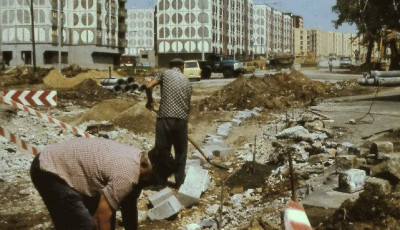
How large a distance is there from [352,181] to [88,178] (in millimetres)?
3884

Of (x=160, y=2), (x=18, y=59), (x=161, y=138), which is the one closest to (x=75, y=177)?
(x=161, y=138)

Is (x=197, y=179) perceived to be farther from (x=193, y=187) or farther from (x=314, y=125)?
(x=314, y=125)

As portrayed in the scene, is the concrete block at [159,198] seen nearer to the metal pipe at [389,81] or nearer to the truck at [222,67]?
the metal pipe at [389,81]

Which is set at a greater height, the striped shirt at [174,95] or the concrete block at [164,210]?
the striped shirt at [174,95]

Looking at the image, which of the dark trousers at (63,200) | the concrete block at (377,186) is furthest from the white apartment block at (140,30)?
the dark trousers at (63,200)

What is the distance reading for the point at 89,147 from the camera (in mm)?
3789

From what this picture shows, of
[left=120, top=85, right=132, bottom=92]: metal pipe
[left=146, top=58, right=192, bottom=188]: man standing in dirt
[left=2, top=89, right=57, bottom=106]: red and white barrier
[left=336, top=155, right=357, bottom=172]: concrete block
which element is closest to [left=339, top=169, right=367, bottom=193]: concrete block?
[left=336, top=155, right=357, bottom=172]: concrete block

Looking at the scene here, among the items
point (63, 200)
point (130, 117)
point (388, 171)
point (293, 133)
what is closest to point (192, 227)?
point (388, 171)

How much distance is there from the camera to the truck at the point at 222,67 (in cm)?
4450

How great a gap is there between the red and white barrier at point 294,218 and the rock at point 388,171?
10.4 feet

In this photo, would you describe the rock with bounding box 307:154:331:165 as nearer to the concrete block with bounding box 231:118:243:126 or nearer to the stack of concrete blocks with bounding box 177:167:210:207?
the stack of concrete blocks with bounding box 177:167:210:207

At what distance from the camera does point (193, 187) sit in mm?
7625

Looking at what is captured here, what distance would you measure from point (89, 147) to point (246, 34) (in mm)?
123021

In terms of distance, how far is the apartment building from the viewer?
228 ft
